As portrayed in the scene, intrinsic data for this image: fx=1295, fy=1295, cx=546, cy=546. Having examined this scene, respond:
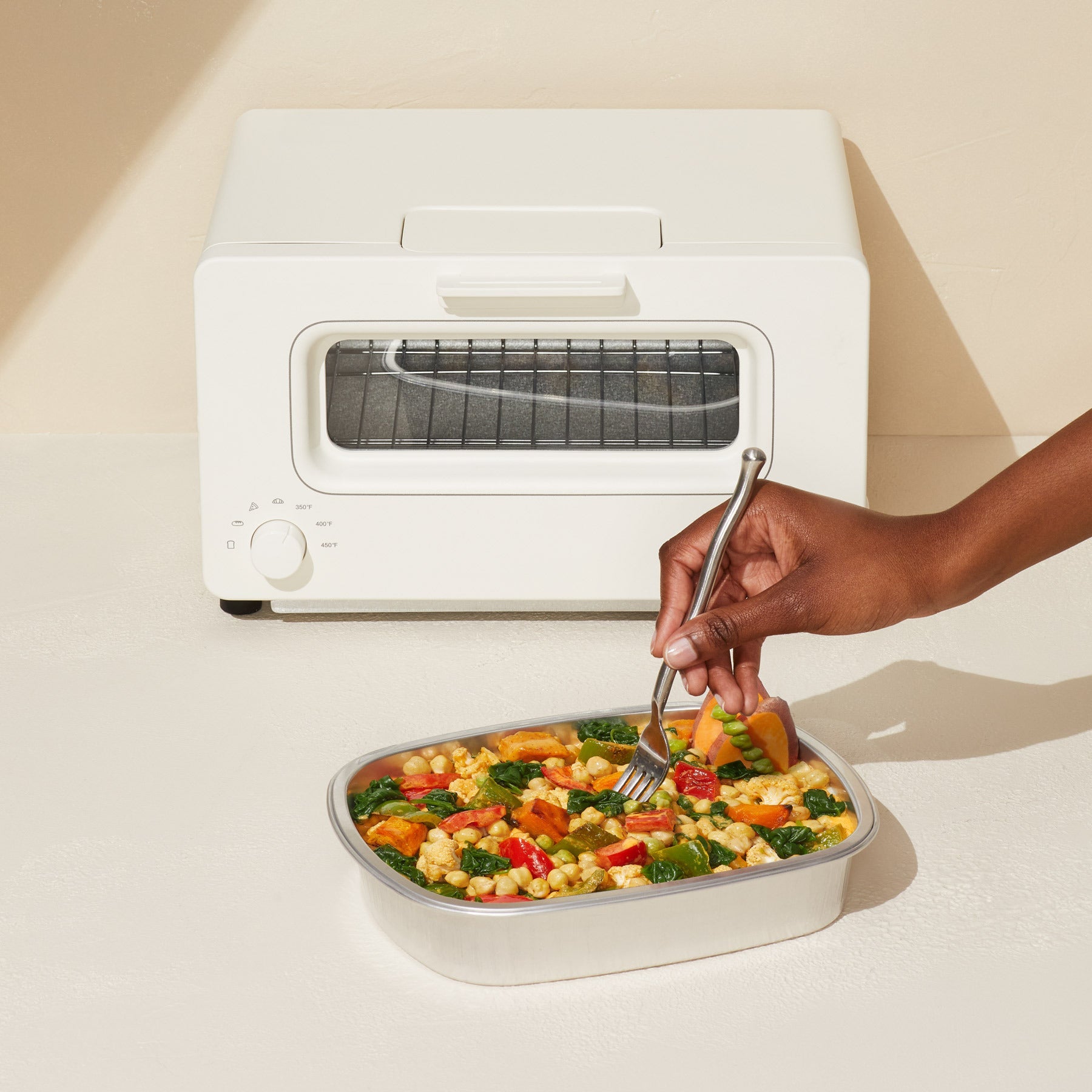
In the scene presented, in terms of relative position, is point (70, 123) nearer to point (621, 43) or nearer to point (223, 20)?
point (223, 20)

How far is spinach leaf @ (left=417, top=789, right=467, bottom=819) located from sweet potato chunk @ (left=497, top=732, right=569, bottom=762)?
0.16ft

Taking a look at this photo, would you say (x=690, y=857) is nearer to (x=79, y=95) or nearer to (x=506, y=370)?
(x=506, y=370)

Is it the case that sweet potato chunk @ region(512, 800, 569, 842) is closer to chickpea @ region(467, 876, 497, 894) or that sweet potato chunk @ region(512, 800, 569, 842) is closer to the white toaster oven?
chickpea @ region(467, 876, 497, 894)

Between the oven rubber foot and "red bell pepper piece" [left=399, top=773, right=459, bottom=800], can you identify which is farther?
the oven rubber foot

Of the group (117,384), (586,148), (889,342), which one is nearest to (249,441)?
(586,148)

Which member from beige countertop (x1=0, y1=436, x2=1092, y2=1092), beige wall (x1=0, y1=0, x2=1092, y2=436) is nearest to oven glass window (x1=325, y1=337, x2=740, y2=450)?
beige countertop (x1=0, y1=436, x2=1092, y2=1092)

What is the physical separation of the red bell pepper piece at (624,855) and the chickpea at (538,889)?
0.10ft

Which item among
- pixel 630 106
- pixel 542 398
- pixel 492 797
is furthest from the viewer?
pixel 630 106

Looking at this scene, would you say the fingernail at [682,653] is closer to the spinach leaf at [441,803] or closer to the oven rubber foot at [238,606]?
the spinach leaf at [441,803]

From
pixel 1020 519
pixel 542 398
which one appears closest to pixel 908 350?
pixel 542 398

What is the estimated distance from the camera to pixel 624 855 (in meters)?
0.65

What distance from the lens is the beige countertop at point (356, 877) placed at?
0.59 m

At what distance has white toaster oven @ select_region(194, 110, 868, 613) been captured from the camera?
0.87 m

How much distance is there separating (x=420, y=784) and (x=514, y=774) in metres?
0.05
